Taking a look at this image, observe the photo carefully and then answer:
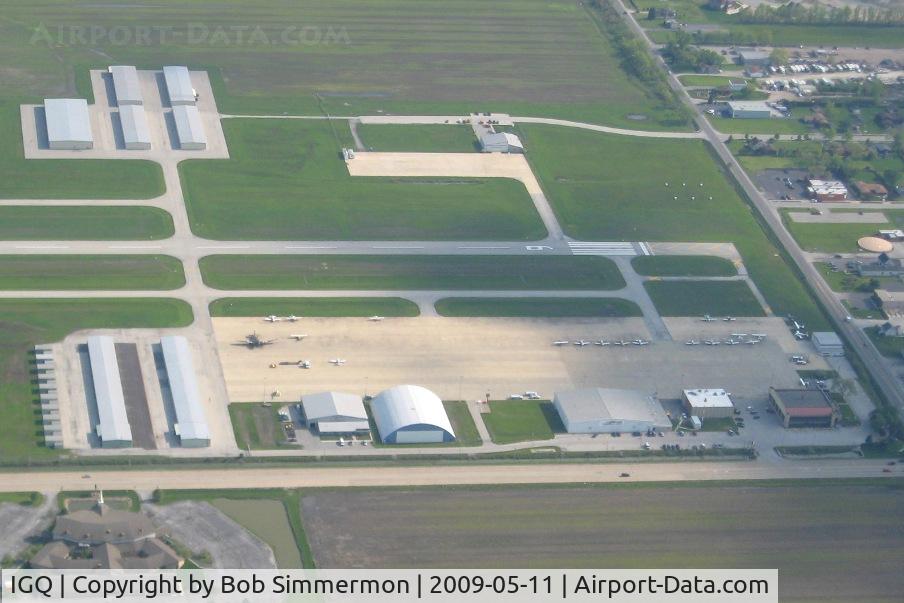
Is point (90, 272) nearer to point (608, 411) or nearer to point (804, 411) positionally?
point (608, 411)

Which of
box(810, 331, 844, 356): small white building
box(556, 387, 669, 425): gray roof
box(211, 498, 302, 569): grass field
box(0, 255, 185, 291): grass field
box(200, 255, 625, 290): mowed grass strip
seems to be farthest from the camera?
box(200, 255, 625, 290): mowed grass strip

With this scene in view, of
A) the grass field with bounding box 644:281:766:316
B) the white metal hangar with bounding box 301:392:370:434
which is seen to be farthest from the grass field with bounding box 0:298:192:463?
the grass field with bounding box 644:281:766:316

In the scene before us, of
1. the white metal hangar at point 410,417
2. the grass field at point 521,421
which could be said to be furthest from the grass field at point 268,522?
the grass field at point 521,421

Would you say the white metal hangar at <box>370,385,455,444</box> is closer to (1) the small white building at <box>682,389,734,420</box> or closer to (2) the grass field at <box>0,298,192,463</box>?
(1) the small white building at <box>682,389,734,420</box>

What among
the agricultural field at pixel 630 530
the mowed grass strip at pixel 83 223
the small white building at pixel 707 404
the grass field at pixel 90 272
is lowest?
the agricultural field at pixel 630 530

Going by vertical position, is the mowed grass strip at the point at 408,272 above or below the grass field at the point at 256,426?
above

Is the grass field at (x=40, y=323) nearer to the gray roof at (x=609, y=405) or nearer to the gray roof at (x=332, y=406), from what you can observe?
the gray roof at (x=332, y=406)

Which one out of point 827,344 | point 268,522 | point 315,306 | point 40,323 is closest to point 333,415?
point 268,522

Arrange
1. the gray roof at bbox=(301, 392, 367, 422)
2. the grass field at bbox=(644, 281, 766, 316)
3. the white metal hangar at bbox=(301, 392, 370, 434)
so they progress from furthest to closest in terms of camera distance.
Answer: the grass field at bbox=(644, 281, 766, 316)
the gray roof at bbox=(301, 392, 367, 422)
the white metal hangar at bbox=(301, 392, 370, 434)
